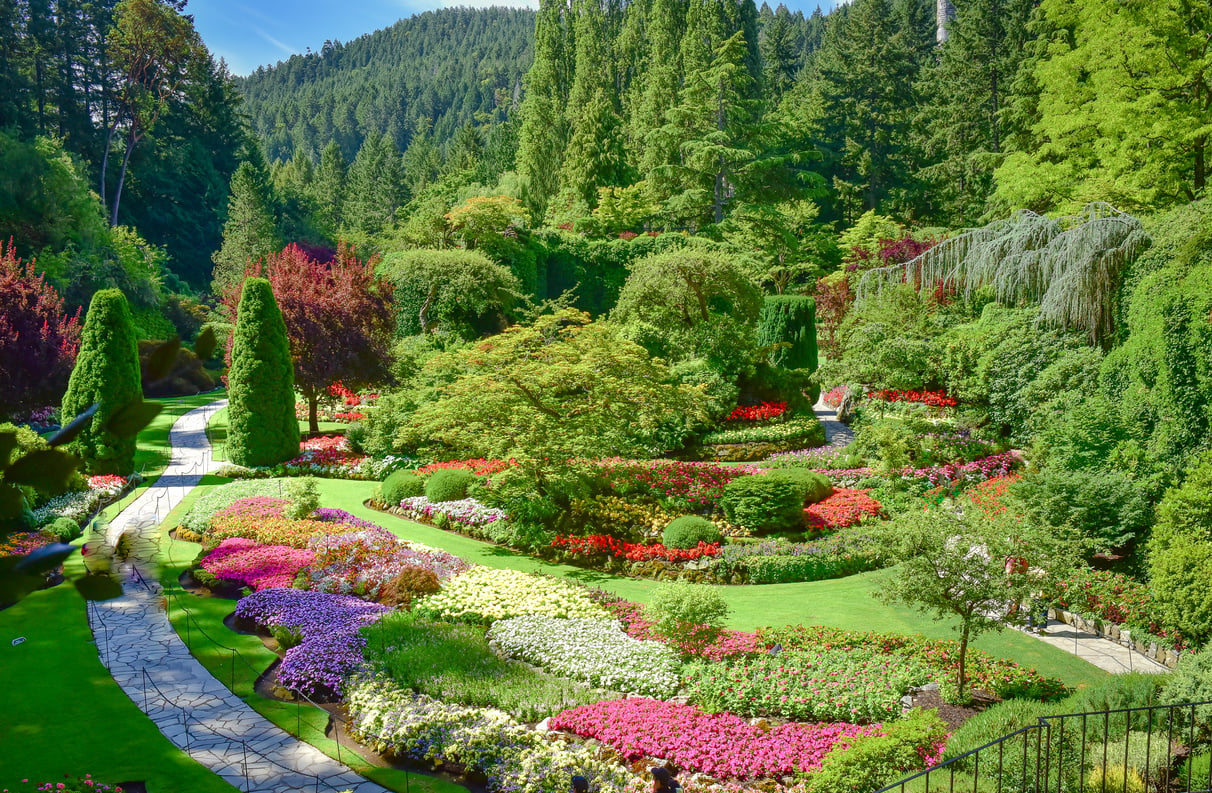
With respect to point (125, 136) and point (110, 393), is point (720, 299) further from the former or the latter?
point (125, 136)

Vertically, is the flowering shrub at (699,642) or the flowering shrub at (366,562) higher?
the flowering shrub at (366,562)

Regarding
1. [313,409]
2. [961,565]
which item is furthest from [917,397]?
[313,409]

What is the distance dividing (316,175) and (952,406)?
6466 cm

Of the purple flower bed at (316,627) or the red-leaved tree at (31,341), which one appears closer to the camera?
the purple flower bed at (316,627)

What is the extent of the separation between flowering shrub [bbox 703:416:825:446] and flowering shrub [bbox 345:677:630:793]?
13.1 m

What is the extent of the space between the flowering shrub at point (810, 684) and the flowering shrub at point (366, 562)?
16.4ft

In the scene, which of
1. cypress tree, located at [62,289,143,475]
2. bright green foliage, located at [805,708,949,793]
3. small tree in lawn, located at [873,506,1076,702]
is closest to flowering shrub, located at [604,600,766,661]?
small tree in lawn, located at [873,506,1076,702]

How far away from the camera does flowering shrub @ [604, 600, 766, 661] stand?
9922 mm

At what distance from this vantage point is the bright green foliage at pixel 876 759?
715cm

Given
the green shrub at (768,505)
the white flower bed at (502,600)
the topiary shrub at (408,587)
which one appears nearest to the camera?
the white flower bed at (502,600)

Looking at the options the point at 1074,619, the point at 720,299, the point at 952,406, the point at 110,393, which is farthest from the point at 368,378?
the point at 1074,619

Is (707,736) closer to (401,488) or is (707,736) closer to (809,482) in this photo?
(809,482)


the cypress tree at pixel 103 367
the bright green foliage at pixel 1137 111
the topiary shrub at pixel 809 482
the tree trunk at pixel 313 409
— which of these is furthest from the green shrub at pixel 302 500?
the bright green foliage at pixel 1137 111

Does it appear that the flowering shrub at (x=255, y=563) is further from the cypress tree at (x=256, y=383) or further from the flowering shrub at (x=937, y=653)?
the flowering shrub at (x=937, y=653)
